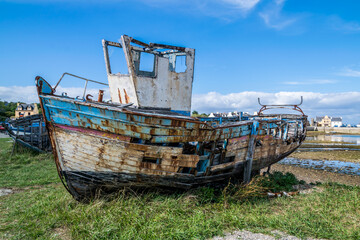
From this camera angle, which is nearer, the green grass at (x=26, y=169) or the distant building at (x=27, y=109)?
the green grass at (x=26, y=169)

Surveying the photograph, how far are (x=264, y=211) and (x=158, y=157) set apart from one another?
2.91 m

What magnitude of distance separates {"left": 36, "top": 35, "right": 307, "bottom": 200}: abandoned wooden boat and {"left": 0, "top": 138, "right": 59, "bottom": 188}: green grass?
4.14 meters

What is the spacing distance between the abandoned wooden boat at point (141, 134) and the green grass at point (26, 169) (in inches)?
163

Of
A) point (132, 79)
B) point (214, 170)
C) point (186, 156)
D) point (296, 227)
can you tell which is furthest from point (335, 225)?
point (132, 79)

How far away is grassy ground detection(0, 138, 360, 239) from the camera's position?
4887 millimetres

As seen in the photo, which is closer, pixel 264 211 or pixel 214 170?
pixel 264 211

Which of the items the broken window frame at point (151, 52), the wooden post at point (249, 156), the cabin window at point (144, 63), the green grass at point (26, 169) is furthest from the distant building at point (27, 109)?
the wooden post at point (249, 156)

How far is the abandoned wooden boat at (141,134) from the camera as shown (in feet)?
18.2

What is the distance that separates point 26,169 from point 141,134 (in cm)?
851

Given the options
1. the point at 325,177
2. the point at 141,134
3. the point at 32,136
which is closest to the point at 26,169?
the point at 32,136

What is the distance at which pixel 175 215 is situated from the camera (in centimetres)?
558

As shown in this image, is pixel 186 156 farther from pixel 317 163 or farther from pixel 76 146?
pixel 317 163

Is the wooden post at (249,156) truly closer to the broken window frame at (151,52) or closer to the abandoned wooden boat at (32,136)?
the broken window frame at (151,52)

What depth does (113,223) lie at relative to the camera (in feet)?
16.3
